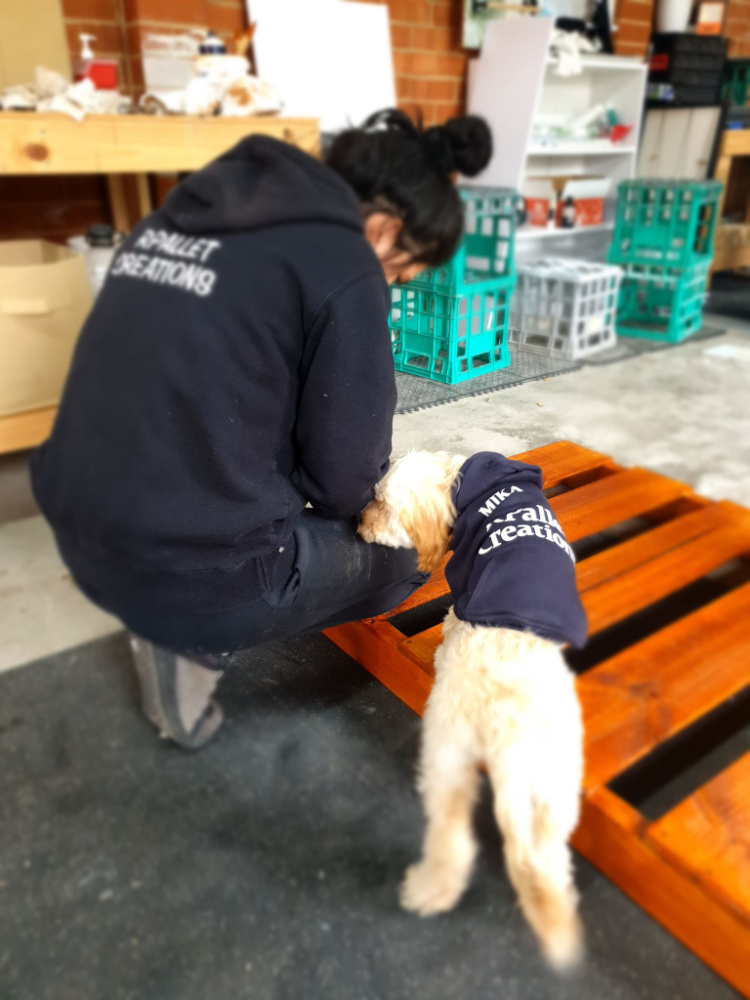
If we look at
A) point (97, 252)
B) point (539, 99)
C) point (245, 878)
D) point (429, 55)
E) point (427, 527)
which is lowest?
point (245, 878)

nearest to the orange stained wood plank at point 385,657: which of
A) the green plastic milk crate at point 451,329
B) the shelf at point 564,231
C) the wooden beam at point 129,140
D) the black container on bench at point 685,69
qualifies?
the green plastic milk crate at point 451,329

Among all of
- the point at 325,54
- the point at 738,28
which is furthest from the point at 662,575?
the point at 738,28

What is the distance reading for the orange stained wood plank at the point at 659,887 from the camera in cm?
36

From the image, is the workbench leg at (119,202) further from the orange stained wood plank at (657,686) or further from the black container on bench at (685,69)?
the black container on bench at (685,69)

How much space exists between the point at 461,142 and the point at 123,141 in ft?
1.40

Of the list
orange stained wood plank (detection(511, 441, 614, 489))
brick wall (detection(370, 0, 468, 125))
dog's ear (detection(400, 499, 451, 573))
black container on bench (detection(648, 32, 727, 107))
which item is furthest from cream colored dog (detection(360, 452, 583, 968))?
black container on bench (detection(648, 32, 727, 107))

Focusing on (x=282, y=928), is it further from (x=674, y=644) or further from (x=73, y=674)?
(x=674, y=644)

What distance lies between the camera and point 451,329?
0.58 metres

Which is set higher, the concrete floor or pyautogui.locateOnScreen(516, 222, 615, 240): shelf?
pyautogui.locateOnScreen(516, 222, 615, 240): shelf

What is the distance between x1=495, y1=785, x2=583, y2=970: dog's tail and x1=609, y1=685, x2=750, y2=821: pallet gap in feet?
0.18

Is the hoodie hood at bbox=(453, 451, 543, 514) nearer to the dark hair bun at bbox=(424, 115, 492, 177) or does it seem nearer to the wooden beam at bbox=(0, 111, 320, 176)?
the dark hair bun at bbox=(424, 115, 492, 177)

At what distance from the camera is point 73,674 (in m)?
0.51

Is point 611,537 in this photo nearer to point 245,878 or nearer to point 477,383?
point 477,383

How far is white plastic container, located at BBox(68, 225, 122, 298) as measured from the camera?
1.98 ft
